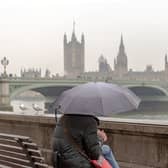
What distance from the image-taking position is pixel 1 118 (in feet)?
31.3

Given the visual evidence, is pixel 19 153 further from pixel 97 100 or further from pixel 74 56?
pixel 74 56

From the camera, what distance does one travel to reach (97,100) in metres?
4.31

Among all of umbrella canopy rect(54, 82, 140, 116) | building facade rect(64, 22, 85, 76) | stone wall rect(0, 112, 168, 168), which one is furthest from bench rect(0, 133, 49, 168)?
building facade rect(64, 22, 85, 76)

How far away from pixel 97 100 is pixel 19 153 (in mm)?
1364

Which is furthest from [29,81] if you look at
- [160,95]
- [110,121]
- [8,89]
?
[110,121]

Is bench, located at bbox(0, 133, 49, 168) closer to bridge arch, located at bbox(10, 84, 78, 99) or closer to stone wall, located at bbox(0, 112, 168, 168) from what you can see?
stone wall, located at bbox(0, 112, 168, 168)

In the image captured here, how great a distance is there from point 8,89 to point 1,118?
34290 mm

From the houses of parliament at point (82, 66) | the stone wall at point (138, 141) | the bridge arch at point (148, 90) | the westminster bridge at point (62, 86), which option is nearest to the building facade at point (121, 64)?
the houses of parliament at point (82, 66)

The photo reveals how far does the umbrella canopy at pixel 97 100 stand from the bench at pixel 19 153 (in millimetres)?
726

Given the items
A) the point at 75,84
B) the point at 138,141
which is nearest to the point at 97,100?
the point at 138,141

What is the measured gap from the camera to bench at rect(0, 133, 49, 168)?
5.08 metres

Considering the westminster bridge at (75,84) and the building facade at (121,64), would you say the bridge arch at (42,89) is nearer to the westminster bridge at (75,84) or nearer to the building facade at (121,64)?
the westminster bridge at (75,84)

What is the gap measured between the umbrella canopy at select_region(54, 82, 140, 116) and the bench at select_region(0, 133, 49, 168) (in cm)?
73

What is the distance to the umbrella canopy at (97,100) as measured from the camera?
13.9ft
